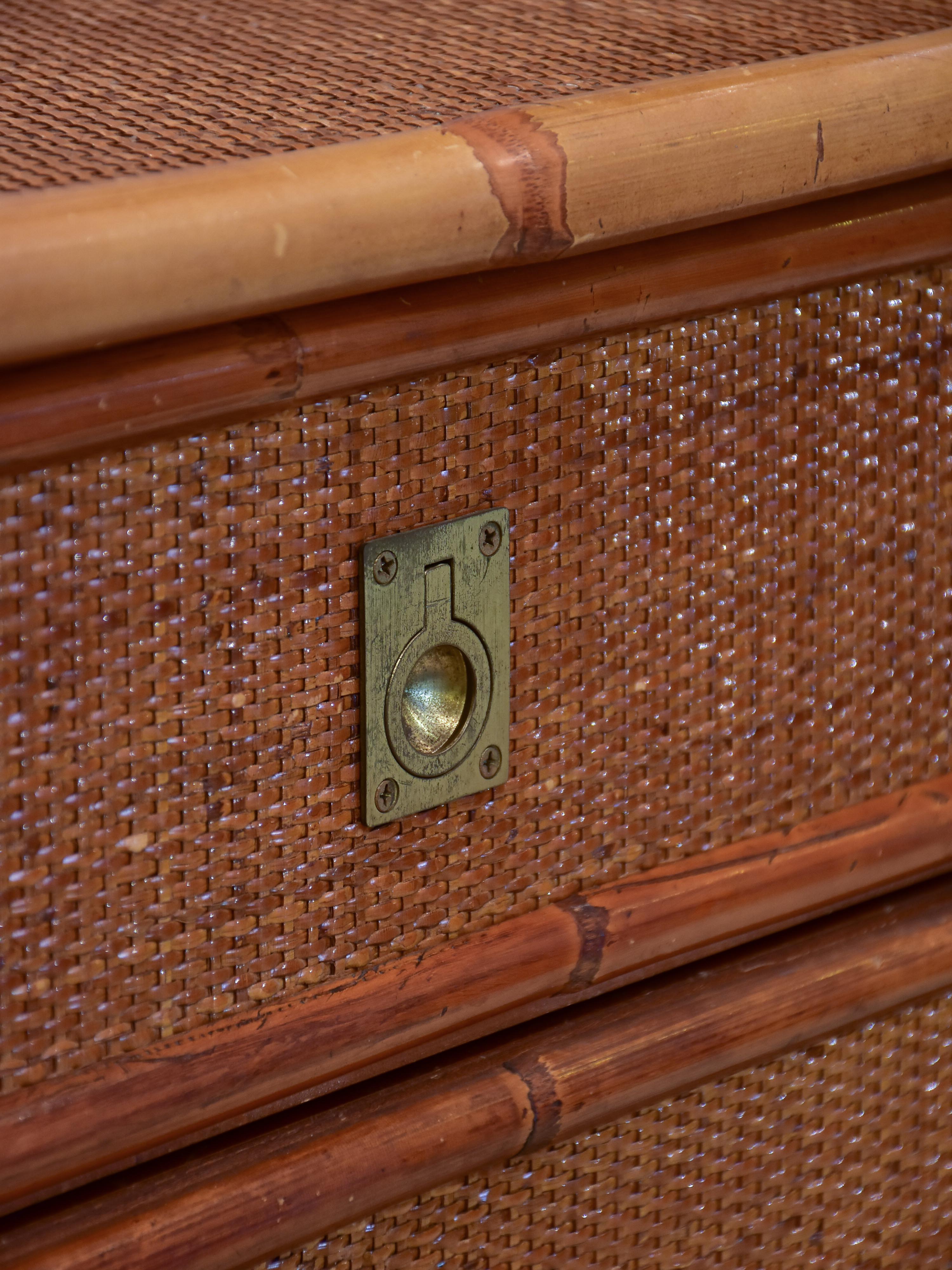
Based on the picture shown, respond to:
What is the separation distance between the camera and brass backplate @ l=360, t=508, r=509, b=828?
16.5 inches

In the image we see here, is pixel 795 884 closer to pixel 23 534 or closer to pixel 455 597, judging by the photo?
pixel 455 597

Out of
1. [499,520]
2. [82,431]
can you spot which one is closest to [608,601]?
[499,520]

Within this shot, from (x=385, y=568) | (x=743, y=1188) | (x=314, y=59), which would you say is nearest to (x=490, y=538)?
(x=385, y=568)

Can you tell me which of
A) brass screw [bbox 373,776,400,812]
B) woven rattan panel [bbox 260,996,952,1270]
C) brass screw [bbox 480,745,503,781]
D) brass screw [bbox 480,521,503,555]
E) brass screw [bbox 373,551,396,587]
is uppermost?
brass screw [bbox 480,521,503,555]

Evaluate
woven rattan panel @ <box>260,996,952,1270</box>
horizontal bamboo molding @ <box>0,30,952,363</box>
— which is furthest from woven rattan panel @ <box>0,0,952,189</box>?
woven rattan panel @ <box>260,996,952,1270</box>

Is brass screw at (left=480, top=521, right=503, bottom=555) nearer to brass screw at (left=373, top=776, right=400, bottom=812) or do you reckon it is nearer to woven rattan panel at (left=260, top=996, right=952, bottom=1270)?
brass screw at (left=373, top=776, right=400, bottom=812)

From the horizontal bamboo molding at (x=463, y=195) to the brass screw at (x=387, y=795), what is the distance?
0.13m

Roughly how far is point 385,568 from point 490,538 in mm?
32

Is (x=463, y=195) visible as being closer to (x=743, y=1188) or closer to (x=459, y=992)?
(x=459, y=992)

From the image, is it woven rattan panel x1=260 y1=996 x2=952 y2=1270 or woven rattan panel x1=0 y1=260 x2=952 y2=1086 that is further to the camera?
woven rattan panel x1=260 y1=996 x2=952 y2=1270

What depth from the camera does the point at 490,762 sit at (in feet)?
1.48

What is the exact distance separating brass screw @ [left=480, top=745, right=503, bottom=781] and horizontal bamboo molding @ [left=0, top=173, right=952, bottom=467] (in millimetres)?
105

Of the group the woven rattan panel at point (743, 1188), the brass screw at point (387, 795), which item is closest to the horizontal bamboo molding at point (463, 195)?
the brass screw at point (387, 795)

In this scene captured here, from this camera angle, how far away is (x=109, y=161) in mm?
369
